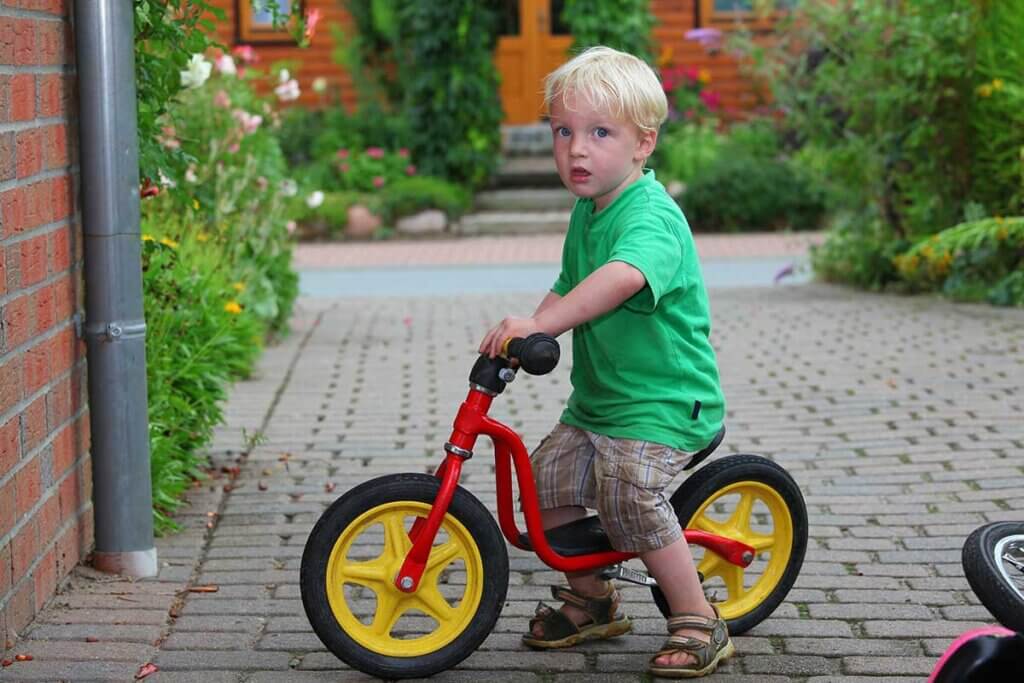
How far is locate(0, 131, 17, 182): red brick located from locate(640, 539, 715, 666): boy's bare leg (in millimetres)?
1676

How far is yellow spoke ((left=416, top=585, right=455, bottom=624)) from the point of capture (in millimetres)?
3482

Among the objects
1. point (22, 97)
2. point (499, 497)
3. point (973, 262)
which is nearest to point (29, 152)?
point (22, 97)

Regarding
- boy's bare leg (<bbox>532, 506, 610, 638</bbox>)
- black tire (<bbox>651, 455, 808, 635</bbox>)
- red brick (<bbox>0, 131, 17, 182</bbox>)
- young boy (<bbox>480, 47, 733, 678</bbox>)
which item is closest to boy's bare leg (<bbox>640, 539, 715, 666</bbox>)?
young boy (<bbox>480, 47, 733, 678</bbox>)

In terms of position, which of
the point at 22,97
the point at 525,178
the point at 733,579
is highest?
the point at 22,97

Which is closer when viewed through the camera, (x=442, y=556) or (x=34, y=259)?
(x=442, y=556)

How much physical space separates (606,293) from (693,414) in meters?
0.40

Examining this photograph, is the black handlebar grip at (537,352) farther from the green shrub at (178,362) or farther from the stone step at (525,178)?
the stone step at (525,178)

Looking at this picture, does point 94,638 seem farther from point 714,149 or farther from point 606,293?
point 714,149

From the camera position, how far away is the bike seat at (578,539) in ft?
11.8

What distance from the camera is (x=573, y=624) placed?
12.2ft

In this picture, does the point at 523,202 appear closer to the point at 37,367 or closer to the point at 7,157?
the point at 37,367

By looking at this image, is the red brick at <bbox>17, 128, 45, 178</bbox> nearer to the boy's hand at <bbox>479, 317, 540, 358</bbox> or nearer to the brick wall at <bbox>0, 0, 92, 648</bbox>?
the brick wall at <bbox>0, 0, 92, 648</bbox>

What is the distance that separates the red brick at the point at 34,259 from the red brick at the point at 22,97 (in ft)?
0.96

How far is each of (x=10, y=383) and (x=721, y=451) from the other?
294cm
